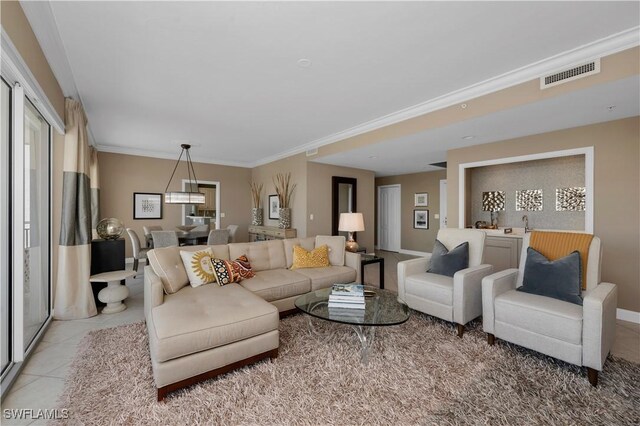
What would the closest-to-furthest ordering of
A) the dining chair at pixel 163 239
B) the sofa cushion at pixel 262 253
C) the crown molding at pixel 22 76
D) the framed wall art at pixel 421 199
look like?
1. the crown molding at pixel 22 76
2. the sofa cushion at pixel 262 253
3. the dining chair at pixel 163 239
4. the framed wall art at pixel 421 199

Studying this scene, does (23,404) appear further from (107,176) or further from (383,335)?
(107,176)

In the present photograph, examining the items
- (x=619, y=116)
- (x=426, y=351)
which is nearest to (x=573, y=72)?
(x=619, y=116)

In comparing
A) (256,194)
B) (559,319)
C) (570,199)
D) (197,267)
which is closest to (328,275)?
(197,267)

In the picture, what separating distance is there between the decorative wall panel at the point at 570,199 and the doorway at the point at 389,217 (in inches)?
171

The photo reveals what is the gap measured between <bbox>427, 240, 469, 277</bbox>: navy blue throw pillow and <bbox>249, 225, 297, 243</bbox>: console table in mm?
3575

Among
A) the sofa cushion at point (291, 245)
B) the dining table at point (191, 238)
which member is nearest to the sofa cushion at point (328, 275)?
the sofa cushion at point (291, 245)

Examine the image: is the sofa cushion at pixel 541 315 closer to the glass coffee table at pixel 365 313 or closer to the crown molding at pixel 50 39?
the glass coffee table at pixel 365 313

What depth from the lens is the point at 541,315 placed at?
7.46ft

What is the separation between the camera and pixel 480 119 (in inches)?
132

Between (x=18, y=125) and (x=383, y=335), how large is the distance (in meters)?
3.51

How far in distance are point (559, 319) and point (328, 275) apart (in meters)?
2.24

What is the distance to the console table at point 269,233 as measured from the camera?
6.33 m

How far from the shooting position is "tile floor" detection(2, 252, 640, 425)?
1.87 meters

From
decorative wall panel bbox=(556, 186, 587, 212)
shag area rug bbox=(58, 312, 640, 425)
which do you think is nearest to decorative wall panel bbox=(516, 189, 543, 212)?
decorative wall panel bbox=(556, 186, 587, 212)
